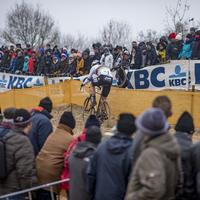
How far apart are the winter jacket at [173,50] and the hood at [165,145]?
33.8 ft

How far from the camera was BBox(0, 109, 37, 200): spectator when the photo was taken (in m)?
3.97

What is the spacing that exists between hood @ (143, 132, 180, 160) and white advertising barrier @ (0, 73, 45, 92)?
12191 millimetres

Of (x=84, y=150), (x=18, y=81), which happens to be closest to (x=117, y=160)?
(x=84, y=150)

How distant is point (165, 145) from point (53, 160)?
7.22ft

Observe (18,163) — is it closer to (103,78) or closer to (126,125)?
(126,125)

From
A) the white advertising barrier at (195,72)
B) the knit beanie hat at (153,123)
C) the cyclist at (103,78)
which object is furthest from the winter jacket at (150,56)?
the knit beanie hat at (153,123)

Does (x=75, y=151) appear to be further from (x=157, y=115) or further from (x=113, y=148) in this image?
(x=157, y=115)

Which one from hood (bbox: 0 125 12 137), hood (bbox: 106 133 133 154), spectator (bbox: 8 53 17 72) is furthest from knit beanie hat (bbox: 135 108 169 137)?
spectator (bbox: 8 53 17 72)

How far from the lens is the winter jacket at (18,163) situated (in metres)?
3.97

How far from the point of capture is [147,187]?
2.60 meters

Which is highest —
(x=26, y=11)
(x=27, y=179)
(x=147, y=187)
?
(x=26, y=11)

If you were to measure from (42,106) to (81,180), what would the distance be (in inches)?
86.2

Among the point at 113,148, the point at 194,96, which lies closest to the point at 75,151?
the point at 113,148

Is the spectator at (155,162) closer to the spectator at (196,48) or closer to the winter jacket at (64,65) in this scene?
the spectator at (196,48)
